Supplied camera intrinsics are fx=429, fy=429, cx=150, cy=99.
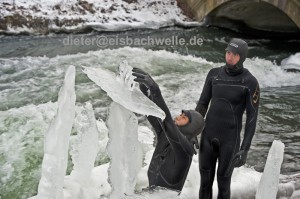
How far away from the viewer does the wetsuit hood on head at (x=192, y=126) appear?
3.12 meters

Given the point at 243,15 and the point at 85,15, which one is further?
the point at 243,15

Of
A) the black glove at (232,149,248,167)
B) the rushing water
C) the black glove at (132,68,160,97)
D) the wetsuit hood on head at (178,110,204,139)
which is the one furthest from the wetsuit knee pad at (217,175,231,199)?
the rushing water

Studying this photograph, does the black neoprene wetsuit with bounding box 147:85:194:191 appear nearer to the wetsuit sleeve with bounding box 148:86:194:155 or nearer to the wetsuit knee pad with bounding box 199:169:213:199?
the wetsuit sleeve with bounding box 148:86:194:155

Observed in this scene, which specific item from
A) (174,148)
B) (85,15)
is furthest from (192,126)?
(85,15)

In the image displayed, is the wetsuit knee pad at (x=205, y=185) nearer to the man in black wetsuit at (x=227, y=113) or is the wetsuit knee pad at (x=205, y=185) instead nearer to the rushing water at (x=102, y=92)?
the man in black wetsuit at (x=227, y=113)

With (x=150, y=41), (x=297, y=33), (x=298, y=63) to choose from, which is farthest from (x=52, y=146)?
(x=297, y=33)

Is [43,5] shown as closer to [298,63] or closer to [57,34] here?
[57,34]

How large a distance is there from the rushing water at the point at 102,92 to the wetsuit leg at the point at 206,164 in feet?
8.09

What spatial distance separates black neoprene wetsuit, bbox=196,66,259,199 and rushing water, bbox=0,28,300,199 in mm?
2564

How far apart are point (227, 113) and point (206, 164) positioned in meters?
0.50

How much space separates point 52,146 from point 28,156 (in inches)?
141

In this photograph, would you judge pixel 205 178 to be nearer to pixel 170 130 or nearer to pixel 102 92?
pixel 170 130

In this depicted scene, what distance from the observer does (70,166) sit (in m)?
6.05

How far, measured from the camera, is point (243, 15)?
16.0m
